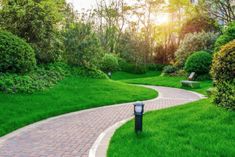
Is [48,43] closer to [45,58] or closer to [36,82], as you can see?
[45,58]

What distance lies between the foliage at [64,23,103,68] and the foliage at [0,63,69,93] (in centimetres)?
177

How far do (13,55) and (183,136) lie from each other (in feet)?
28.6

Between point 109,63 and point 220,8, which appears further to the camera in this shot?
point 109,63

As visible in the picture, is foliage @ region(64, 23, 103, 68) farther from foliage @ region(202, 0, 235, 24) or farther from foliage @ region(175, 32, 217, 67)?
foliage @ region(202, 0, 235, 24)

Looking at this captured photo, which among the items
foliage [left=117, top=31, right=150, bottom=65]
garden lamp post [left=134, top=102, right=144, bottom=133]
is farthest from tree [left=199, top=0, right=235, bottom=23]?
garden lamp post [left=134, top=102, right=144, bottom=133]

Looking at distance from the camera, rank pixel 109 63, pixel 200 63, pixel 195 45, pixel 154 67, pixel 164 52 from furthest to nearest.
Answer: pixel 164 52
pixel 154 67
pixel 109 63
pixel 195 45
pixel 200 63

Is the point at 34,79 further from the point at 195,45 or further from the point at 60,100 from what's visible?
the point at 195,45

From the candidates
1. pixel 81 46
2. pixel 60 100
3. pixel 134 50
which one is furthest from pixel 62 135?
pixel 134 50

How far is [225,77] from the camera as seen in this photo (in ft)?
27.1

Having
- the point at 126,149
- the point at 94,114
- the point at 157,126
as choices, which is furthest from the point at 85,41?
the point at 126,149

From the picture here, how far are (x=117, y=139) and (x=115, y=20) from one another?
140 feet

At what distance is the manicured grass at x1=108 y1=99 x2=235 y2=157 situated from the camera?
5984 mm

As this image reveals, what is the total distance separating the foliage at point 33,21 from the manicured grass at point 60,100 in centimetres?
206

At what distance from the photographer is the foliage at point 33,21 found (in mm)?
16234
